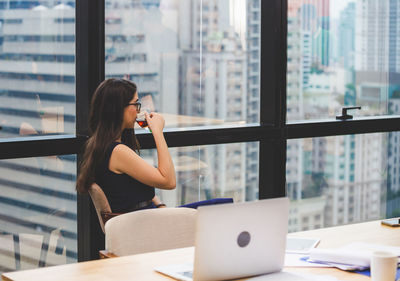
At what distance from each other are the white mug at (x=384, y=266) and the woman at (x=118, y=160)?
5.41 ft

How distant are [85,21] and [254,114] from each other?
58.3 inches

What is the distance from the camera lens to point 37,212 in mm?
4113

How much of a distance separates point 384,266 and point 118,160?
1.76 metres

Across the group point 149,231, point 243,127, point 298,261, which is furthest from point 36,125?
point 298,261

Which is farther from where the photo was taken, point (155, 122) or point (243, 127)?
point (243, 127)

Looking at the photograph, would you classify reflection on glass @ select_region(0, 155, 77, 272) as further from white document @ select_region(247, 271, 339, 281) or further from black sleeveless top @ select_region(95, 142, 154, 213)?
white document @ select_region(247, 271, 339, 281)

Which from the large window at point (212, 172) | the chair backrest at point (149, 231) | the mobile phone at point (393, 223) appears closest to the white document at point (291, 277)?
the chair backrest at point (149, 231)

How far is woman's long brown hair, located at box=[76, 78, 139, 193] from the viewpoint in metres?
3.66

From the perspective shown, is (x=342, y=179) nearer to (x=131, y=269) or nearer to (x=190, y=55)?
(x=190, y=55)

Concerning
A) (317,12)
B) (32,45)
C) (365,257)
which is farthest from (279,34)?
(365,257)

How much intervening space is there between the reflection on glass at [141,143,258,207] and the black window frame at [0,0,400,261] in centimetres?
10

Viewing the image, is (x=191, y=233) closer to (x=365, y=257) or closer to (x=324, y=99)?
(x=365, y=257)

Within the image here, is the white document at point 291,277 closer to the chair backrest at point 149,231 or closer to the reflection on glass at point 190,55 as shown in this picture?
the chair backrest at point 149,231

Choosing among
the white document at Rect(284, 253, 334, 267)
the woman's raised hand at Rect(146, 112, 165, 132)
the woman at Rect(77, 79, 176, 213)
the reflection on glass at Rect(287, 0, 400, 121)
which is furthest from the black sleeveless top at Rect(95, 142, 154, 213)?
the reflection on glass at Rect(287, 0, 400, 121)
